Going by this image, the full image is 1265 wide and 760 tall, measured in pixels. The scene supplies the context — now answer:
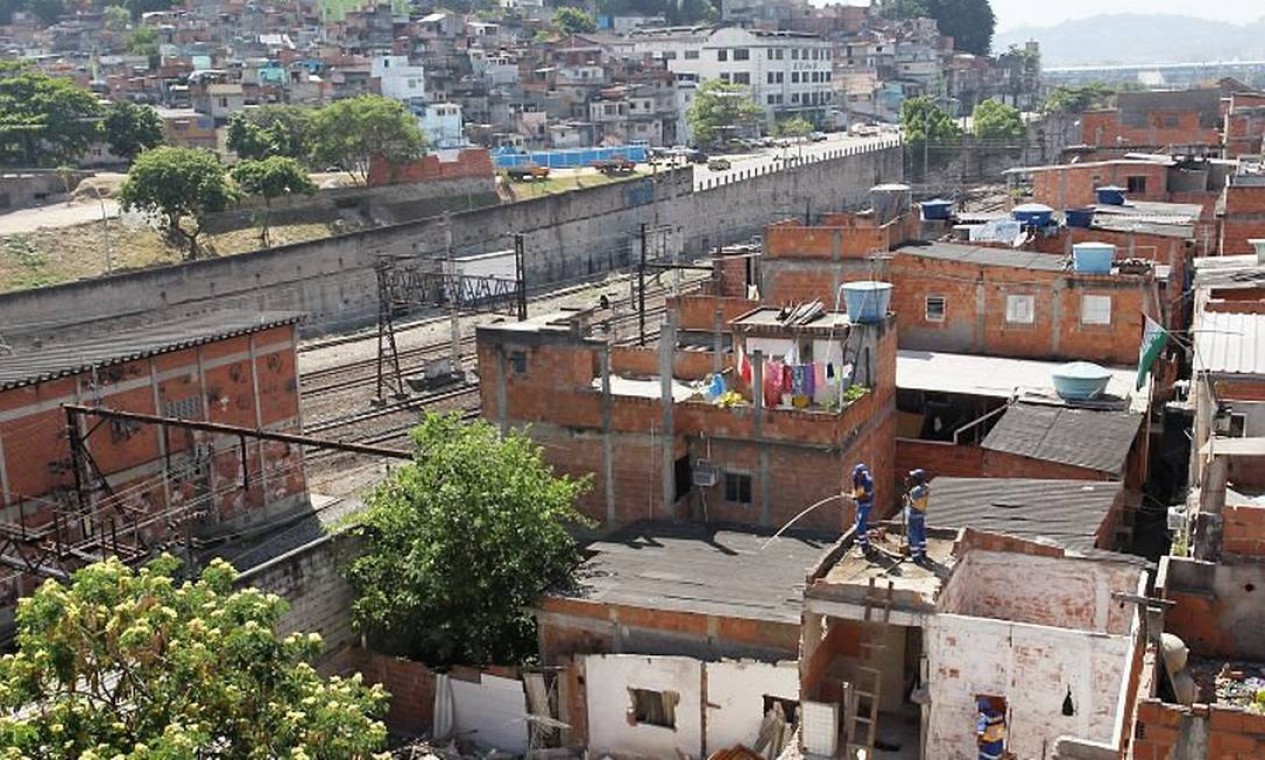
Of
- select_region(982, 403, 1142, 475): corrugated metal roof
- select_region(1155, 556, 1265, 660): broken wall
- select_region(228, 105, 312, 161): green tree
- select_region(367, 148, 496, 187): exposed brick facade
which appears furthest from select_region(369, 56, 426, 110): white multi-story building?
select_region(1155, 556, 1265, 660): broken wall

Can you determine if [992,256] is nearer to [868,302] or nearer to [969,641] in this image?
[868,302]

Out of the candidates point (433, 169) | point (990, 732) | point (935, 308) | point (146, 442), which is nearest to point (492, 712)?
point (990, 732)

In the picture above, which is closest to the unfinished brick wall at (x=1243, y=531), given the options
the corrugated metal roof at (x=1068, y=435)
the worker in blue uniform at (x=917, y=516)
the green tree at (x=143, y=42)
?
the worker in blue uniform at (x=917, y=516)

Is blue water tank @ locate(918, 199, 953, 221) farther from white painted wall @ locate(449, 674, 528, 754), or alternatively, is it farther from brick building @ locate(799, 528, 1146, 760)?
white painted wall @ locate(449, 674, 528, 754)

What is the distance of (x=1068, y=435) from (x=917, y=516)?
8.25m

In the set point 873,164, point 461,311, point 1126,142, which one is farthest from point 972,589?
point 873,164

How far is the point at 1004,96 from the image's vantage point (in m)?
145

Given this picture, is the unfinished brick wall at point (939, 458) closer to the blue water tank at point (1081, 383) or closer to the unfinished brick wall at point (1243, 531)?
the blue water tank at point (1081, 383)

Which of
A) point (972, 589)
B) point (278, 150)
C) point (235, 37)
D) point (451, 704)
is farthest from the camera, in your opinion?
point (235, 37)

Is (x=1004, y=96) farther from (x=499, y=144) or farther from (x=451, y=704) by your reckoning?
(x=451, y=704)

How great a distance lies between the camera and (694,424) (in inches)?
808

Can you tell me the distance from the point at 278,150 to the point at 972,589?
5867cm

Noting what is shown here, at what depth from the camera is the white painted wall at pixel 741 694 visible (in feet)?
52.3

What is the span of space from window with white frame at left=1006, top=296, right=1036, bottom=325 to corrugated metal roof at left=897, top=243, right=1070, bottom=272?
2.40ft
